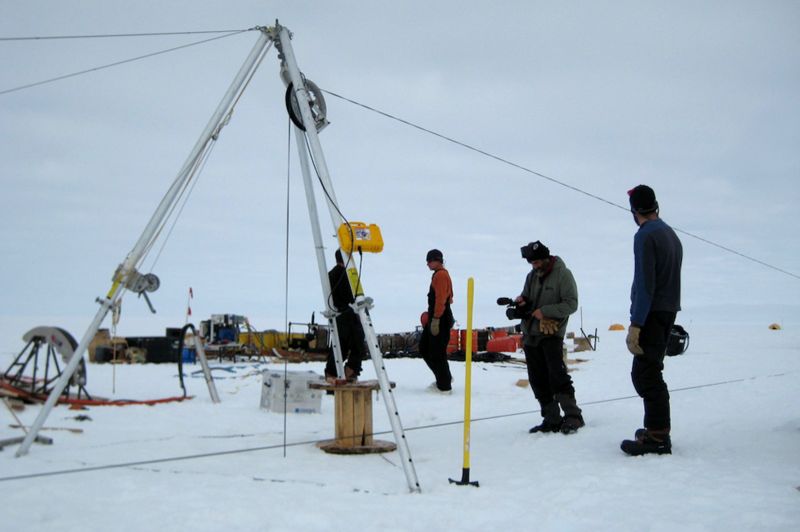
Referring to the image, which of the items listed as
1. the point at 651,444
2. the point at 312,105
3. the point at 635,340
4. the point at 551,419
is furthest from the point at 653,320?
the point at 312,105

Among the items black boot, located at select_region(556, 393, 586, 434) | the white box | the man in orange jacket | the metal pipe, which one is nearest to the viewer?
black boot, located at select_region(556, 393, 586, 434)

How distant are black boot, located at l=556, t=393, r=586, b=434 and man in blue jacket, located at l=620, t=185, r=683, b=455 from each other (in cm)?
99

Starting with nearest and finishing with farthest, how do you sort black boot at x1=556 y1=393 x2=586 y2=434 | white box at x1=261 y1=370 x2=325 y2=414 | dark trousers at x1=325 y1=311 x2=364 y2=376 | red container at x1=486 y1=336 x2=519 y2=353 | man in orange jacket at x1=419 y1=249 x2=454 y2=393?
black boot at x1=556 y1=393 x2=586 y2=434 → white box at x1=261 y1=370 x2=325 y2=414 → dark trousers at x1=325 y1=311 x2=364 y2=376 → man in orange jacket at x1=419 y1=249 x2=454 y2=393 → red container at x1=486 y1=336 x2=519 y2=353

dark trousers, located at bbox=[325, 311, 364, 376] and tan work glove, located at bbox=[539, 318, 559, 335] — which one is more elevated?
tan work glove, located at bbox=[539, 318, 559, 335]

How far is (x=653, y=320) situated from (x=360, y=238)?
7.50 feet

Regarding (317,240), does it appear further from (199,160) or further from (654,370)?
(654,370)

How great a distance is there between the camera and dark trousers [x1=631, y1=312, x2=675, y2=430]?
4.61 metres

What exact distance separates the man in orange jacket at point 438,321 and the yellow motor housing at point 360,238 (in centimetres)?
394

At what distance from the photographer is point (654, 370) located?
4.67m

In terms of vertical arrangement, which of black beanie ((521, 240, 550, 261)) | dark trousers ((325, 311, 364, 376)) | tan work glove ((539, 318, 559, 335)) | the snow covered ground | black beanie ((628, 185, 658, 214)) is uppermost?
black beanie ((628, 185, 658, 214))

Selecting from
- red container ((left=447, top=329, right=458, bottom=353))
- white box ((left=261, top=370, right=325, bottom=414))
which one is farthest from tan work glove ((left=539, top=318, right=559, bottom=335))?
red container ((left=447, top=329, right=458, bottom=353))

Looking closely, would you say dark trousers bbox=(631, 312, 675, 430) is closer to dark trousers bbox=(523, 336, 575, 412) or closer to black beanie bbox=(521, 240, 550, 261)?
dark trousers bbox=(523, 336, 575, 412)

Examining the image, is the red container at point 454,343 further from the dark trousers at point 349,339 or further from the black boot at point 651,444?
the black boot at point 651,444

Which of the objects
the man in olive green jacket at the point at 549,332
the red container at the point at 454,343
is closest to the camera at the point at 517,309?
the man in olive green jacket at the point at 549,332
